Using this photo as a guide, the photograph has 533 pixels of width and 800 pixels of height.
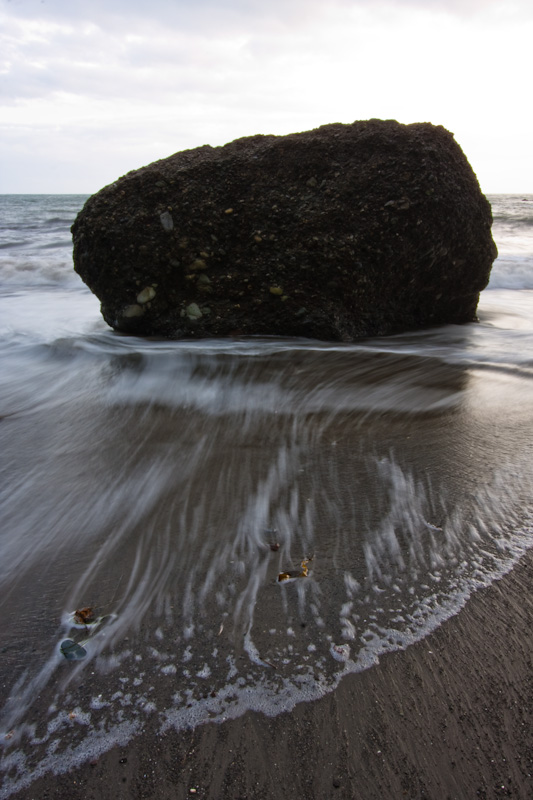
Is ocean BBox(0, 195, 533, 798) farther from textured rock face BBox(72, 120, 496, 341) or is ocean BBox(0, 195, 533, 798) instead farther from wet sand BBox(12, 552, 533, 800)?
textured rock face BBox(72, 120, 496, 341)

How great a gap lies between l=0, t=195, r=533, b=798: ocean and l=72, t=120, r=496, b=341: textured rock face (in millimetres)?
574

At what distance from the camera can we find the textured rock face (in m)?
3.79

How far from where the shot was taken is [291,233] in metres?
3.80

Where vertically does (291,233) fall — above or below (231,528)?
above

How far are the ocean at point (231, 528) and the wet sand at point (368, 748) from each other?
→ 1.5 inches

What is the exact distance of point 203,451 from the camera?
2.33 meters

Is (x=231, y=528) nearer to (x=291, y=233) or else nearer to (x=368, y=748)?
(x=368, y=748)

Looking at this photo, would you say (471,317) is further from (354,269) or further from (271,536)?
(271,536)

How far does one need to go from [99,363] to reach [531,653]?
319cm

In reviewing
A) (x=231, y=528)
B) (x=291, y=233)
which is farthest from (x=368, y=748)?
Answer: (x=291, y=233)

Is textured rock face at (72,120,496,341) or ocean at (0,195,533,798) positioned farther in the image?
textured rock face at (72,120,496,341)

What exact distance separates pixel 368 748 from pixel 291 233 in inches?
131

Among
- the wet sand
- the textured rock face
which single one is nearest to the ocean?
the wet sand

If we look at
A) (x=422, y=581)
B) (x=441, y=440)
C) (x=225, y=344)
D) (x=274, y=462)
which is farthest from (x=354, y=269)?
(x=422, y=581)
